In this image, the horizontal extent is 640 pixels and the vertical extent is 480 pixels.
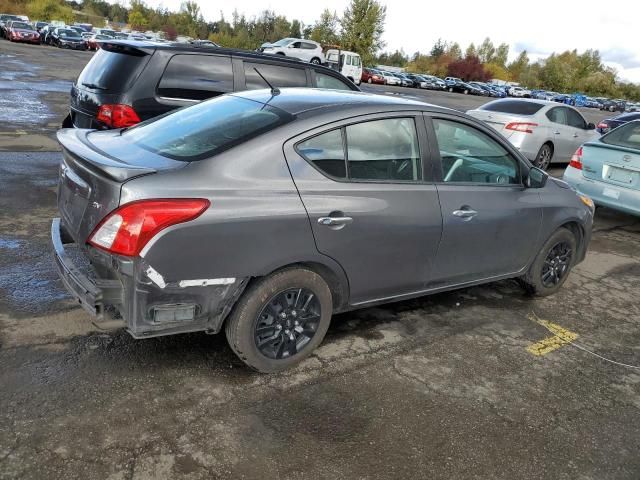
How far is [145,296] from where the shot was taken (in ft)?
9.02

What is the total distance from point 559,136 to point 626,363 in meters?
8.68

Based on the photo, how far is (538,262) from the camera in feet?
15.4

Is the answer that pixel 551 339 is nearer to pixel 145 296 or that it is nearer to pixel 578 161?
pixel 145 296

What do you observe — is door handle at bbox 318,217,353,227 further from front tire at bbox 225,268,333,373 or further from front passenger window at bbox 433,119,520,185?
front passenger window at bbox 433,119,520,185

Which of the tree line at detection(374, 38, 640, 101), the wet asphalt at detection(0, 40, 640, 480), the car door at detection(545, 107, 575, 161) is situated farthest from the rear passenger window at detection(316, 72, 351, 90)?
the tree line at detection(374, 38, 640, 101)

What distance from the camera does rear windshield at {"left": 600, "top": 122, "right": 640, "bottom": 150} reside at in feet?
23.7

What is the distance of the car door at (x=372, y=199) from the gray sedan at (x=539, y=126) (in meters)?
7.76

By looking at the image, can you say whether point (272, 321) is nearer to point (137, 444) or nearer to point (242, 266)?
point (242, 266)

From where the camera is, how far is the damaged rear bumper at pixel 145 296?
9.01 ft

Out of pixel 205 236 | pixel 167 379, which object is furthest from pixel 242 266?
pixel 167 379

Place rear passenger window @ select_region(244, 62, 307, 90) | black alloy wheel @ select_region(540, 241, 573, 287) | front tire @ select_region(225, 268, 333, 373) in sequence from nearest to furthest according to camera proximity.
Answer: front tire @ select_region(225, 268, 333, 373), black alloy wheel @ select_region(540, 241, 573, 287), rear passenger window @ select_region(244, 62, 307, 90)

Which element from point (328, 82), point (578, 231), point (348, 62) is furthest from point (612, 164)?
point (348, 62)

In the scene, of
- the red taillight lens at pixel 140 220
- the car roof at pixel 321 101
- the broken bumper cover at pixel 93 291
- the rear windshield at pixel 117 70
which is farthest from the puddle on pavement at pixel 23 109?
the red taillight lens at pixel 140 220

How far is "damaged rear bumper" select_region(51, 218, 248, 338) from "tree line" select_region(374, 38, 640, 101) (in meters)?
103
